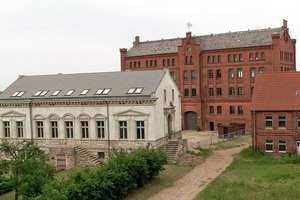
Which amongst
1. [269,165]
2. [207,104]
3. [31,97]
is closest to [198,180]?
[269,165]

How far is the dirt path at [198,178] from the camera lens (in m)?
29.6

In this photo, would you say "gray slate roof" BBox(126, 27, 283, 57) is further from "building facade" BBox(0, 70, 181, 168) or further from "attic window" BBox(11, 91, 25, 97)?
"attic window" BBox(11, 91, 25, 97)

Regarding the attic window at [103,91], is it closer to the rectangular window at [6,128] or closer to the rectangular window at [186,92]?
the rectangular window at [6,128]

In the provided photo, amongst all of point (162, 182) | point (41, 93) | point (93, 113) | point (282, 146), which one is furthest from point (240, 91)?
point (162, 182)

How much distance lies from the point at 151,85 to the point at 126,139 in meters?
6.23

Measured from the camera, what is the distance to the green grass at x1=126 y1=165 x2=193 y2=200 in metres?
30.1

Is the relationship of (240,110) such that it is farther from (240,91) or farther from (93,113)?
(93,113)

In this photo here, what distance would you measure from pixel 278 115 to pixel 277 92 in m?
2.67

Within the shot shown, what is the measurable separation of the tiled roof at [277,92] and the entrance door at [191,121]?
2699cm

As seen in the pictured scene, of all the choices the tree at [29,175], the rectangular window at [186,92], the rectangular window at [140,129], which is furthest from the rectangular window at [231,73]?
the tree at [29,175]

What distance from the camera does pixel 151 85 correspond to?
41.9 metres

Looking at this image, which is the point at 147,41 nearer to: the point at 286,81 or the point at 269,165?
the point at 286,81

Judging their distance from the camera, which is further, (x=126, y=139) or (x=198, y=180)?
(x=126, y=139)

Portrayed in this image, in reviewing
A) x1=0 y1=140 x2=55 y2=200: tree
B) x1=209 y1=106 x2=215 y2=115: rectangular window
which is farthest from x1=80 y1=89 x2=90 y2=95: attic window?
x1=209 y1=106 x2=215 y2=115: rectangular window
